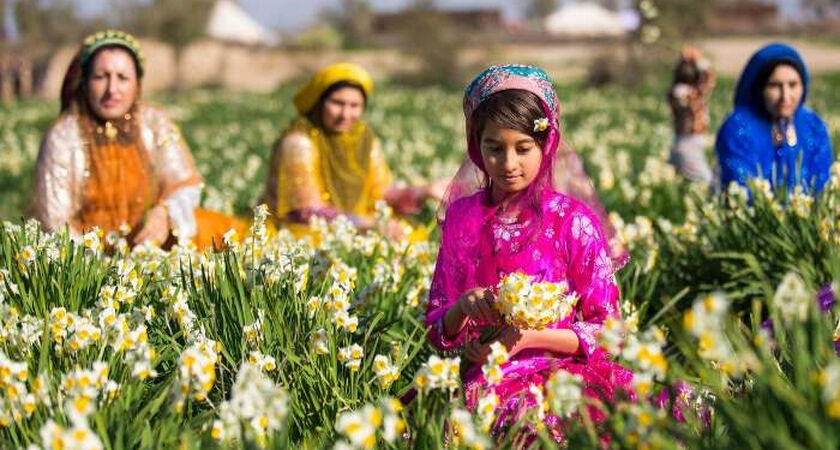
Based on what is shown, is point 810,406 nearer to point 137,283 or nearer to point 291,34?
point 137,283

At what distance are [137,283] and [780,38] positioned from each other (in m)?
56.4

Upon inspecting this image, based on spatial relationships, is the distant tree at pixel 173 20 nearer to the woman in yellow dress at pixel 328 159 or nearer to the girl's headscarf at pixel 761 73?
the woman in yellow dress at pixel 328 159

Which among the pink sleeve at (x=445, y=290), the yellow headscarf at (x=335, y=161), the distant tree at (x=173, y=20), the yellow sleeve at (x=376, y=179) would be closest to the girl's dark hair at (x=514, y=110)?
the pink sleeve at (x=445, y=290)

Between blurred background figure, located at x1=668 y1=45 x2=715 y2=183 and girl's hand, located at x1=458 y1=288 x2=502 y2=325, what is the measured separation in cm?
591

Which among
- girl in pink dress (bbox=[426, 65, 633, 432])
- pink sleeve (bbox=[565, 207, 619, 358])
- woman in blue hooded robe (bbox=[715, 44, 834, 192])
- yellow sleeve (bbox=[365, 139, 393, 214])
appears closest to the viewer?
girl in pink dress (bbox=[426, 65, 633, 432])

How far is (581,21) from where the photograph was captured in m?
Answer: 61.9

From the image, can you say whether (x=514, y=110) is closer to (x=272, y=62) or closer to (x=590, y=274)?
(x=590, y=274)

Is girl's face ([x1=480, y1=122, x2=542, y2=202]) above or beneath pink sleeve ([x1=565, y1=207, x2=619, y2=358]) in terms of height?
above

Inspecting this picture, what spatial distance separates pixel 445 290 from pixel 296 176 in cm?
293

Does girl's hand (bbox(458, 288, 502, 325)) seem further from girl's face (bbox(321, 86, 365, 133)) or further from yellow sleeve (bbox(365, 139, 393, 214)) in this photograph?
yellow sleeve (bbox(365, 139, 393, 214))

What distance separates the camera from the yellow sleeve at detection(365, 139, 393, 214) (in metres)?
6.65

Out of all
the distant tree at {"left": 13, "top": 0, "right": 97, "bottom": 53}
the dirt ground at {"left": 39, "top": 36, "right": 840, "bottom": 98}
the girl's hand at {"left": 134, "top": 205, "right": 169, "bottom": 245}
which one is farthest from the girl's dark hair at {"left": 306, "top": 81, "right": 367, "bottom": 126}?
the distant tree at {"left": 13, "top": 0, "right": 97, "bottom": 53}

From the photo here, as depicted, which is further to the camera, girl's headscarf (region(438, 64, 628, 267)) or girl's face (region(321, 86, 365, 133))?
girl's face (region(321, 86, 365, 133))

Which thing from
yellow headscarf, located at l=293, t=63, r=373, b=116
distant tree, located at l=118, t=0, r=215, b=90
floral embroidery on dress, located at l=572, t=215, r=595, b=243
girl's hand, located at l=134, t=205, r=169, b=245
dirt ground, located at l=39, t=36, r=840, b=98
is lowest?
girl's hand, located at l=134, t=205, r=169, b=245
